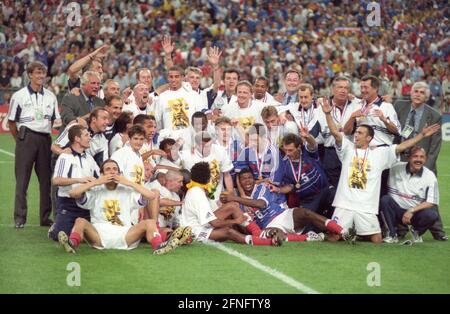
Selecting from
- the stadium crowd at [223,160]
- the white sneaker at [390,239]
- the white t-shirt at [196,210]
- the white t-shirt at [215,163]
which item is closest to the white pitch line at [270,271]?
the white t-shirt at [196,210]

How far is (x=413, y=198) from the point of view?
450 inches

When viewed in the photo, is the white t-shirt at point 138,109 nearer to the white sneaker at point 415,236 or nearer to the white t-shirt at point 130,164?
the white t-shirt at point 130,164

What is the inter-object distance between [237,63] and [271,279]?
1967 centimetres

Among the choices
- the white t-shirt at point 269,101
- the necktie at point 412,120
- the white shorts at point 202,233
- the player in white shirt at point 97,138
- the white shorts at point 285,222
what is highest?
the white t-shirt at point 269,101

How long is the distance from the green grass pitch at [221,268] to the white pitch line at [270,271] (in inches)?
2.2

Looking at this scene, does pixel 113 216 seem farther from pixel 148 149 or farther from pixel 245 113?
pixel 245 113

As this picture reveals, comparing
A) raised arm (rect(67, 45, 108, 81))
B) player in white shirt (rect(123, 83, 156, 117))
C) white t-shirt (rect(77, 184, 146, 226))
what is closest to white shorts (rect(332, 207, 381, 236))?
white t-shirt (rect(77, 184, 146, 226))

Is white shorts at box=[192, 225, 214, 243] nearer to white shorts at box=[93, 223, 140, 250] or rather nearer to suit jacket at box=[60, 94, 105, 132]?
white shorts at box=[93, 223, 140, 250]

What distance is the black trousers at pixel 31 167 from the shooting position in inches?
473

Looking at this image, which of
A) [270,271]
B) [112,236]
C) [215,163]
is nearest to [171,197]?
[215,163]

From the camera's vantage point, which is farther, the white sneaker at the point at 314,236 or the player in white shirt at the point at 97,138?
the white sneaker at the point at 314,236

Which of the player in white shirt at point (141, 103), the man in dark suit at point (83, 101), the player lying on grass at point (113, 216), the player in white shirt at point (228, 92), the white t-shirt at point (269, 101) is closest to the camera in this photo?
the player lying on grass at point (113, 216)
